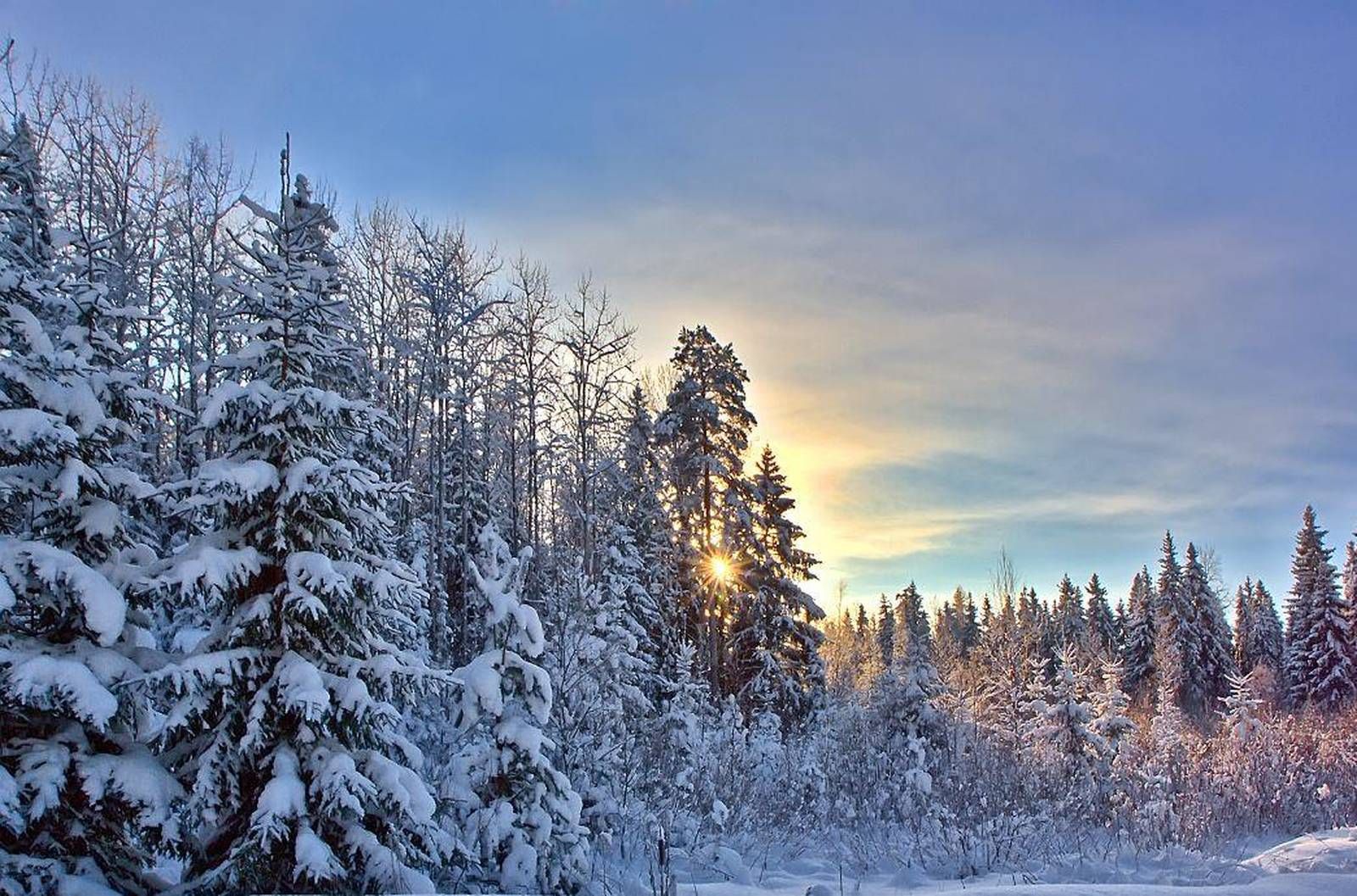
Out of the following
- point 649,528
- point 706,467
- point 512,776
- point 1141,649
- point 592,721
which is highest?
point 706,467

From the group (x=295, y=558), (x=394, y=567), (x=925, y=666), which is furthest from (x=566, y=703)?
(x=925, y=666)

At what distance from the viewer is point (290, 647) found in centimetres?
684

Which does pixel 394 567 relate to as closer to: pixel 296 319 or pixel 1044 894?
pixel 296 319

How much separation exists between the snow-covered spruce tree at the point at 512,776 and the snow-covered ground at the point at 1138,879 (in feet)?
4.48

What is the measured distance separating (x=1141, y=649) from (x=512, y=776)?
5532 cm

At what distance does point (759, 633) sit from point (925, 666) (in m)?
8.63

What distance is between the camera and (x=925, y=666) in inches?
778

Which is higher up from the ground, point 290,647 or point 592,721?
point 290,647

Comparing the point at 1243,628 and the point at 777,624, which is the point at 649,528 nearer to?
the point at 777,624

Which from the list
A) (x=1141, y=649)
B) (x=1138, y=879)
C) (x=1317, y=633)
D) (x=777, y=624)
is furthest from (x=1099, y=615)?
(x=1138, y=879)

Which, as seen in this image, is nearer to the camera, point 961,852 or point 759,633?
point 961,852

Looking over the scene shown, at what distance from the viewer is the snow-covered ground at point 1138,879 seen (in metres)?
5.11

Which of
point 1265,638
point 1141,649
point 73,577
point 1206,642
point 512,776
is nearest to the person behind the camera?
point 73,577

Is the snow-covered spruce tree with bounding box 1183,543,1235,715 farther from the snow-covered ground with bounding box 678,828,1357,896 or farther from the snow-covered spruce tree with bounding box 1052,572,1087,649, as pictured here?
the snow-covered ground with bounding box 678,828,1357,896
